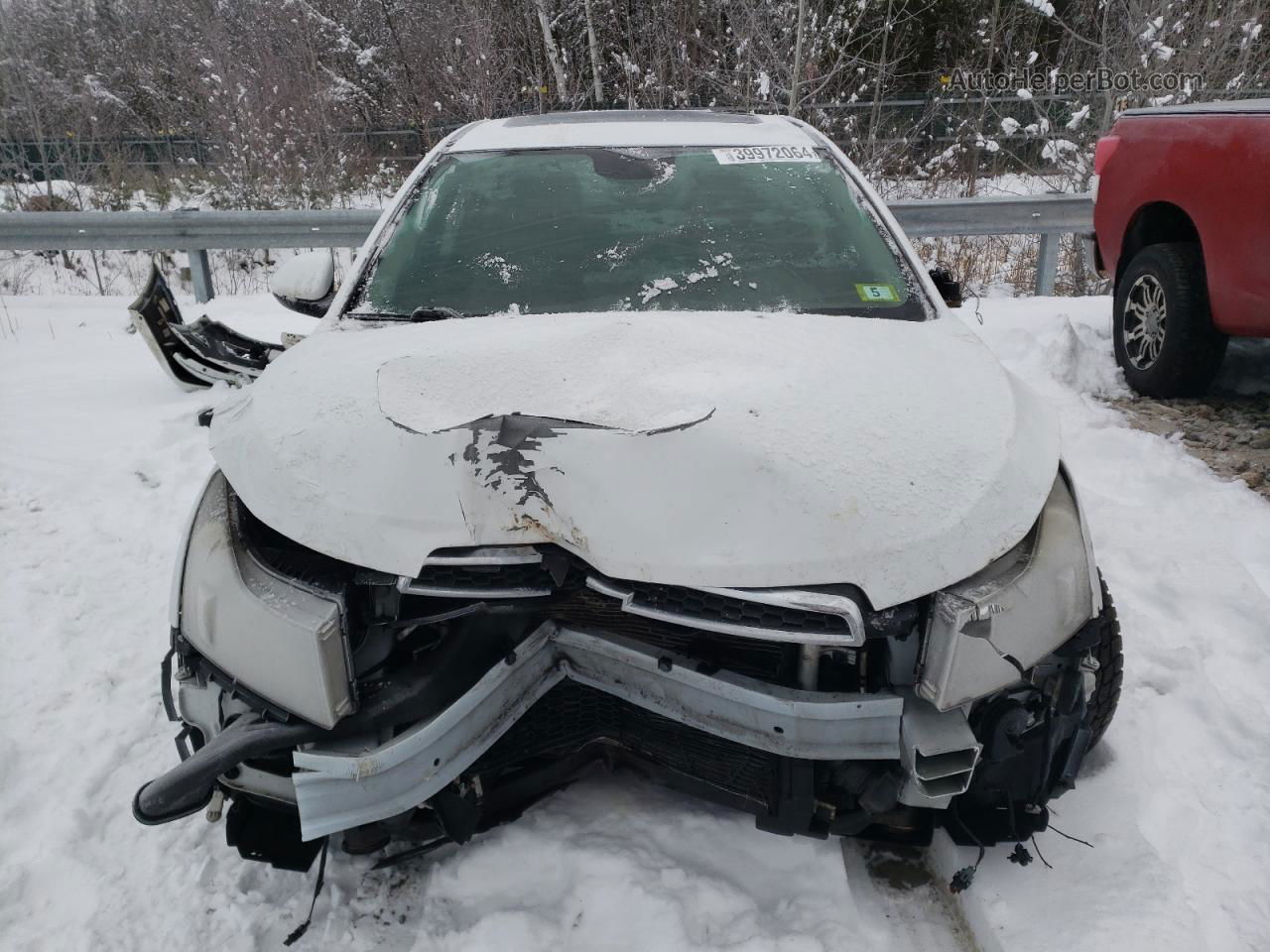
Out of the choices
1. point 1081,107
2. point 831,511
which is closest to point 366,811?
point 831,511

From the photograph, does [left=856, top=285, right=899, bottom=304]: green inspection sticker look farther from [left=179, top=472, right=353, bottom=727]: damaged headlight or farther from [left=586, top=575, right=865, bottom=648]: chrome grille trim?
[left=179, top=472, right=353, bottom=727]: damaged headlight

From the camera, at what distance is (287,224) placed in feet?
23.2

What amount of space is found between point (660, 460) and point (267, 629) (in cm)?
86

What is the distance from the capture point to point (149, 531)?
377 centimetres

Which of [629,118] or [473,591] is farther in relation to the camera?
[629,118]

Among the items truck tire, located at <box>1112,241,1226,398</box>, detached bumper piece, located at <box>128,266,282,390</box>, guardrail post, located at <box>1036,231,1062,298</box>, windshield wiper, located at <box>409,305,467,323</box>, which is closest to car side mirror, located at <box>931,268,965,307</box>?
windshield wiper, located at <box>409,305,467,323</box>

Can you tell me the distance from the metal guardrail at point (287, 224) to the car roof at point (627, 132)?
3.94 m

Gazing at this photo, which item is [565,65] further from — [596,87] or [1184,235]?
[1184,235]

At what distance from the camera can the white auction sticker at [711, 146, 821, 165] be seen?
310 cm

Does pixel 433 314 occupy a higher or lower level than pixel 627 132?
lower

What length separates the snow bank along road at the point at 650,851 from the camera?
1.92 metres

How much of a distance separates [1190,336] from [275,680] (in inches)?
183

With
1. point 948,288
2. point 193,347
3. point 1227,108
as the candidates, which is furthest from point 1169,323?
point 193,347

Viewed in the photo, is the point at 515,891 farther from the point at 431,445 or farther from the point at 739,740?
the point at 431,445
